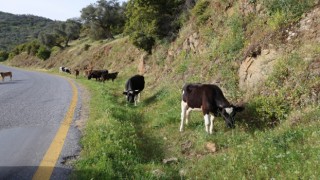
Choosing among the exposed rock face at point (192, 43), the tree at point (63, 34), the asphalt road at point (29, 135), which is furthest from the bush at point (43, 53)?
the asphalt road at point (29, 135)

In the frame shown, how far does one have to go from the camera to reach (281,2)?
13188 millimetres

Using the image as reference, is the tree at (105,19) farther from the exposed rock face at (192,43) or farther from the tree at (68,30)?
the exposed rock face at (192,43)

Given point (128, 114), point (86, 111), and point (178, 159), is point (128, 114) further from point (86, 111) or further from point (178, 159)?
point (178, 159)

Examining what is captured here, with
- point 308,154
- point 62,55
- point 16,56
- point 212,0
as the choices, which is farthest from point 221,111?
point 16,56

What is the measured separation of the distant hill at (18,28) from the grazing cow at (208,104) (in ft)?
375

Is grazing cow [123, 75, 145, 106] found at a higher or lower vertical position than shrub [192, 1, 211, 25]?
lower

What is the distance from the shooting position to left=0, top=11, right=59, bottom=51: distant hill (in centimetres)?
13700

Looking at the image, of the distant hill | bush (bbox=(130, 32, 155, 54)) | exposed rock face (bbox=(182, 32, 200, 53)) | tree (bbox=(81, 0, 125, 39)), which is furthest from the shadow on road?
the distant hill

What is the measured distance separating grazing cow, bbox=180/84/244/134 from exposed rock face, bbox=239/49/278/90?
4.92ft

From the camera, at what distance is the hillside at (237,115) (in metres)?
7.11

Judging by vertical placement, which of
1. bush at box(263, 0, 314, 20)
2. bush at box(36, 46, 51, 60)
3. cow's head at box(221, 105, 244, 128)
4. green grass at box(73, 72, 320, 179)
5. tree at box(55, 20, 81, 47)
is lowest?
green grass at box(73, 72, 320, 179)

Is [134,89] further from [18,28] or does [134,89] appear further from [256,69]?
[18,28]

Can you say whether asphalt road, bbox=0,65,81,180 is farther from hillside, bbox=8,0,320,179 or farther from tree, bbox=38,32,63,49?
tree, bbox=38,32,63,49

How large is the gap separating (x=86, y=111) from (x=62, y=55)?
54475 millimetres
